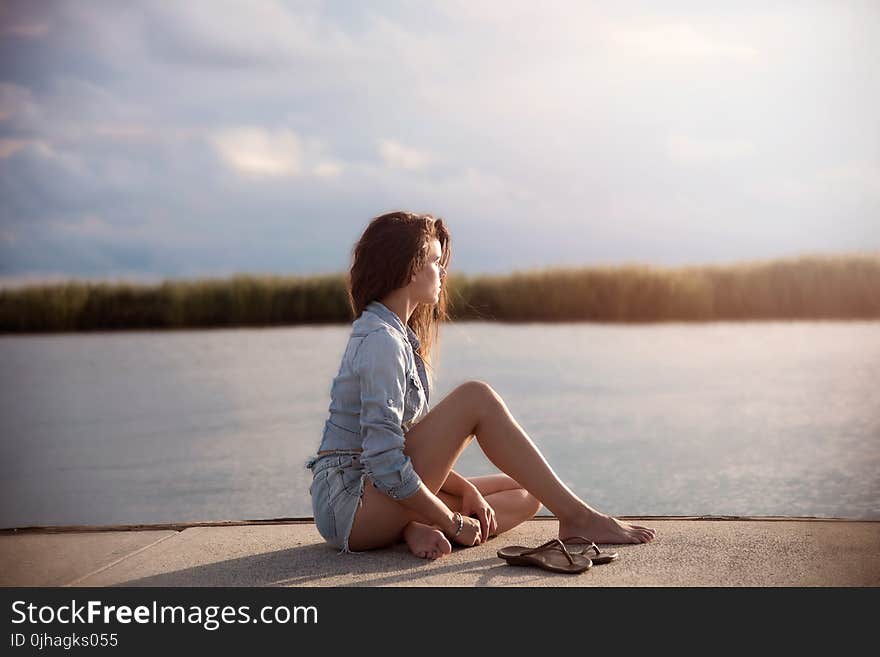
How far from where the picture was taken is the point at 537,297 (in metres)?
9.49

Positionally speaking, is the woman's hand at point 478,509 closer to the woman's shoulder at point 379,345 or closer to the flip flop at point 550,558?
the flip flop at point 550,558

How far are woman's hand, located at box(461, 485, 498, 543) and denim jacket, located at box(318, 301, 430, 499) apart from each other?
0.94ft

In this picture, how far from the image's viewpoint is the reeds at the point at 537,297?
9109mm

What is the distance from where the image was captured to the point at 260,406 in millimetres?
6867

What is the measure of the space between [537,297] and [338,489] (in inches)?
285

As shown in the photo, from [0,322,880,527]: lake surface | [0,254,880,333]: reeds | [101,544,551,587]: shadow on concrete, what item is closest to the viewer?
[101,544,551,587]: shadow on concrete

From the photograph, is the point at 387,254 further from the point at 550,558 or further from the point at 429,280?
the point at 550,558

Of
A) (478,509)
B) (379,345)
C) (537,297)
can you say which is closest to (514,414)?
(537,297)

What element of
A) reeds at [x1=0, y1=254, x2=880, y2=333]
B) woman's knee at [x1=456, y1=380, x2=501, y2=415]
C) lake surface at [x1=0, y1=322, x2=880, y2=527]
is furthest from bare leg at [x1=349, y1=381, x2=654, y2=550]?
reeds at [x1=0, y1=254, x2=880, y2=333]

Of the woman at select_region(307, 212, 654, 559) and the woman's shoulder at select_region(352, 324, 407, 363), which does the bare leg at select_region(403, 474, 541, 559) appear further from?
the woman's shoulder at select_region(352, 324, 407, 363)

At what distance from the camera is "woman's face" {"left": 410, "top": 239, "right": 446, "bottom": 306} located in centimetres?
248

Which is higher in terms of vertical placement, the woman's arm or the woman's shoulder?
Result: the woman's shoulder

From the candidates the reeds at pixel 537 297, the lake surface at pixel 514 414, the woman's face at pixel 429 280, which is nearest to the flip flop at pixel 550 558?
the lake surface at pixel 514 414
